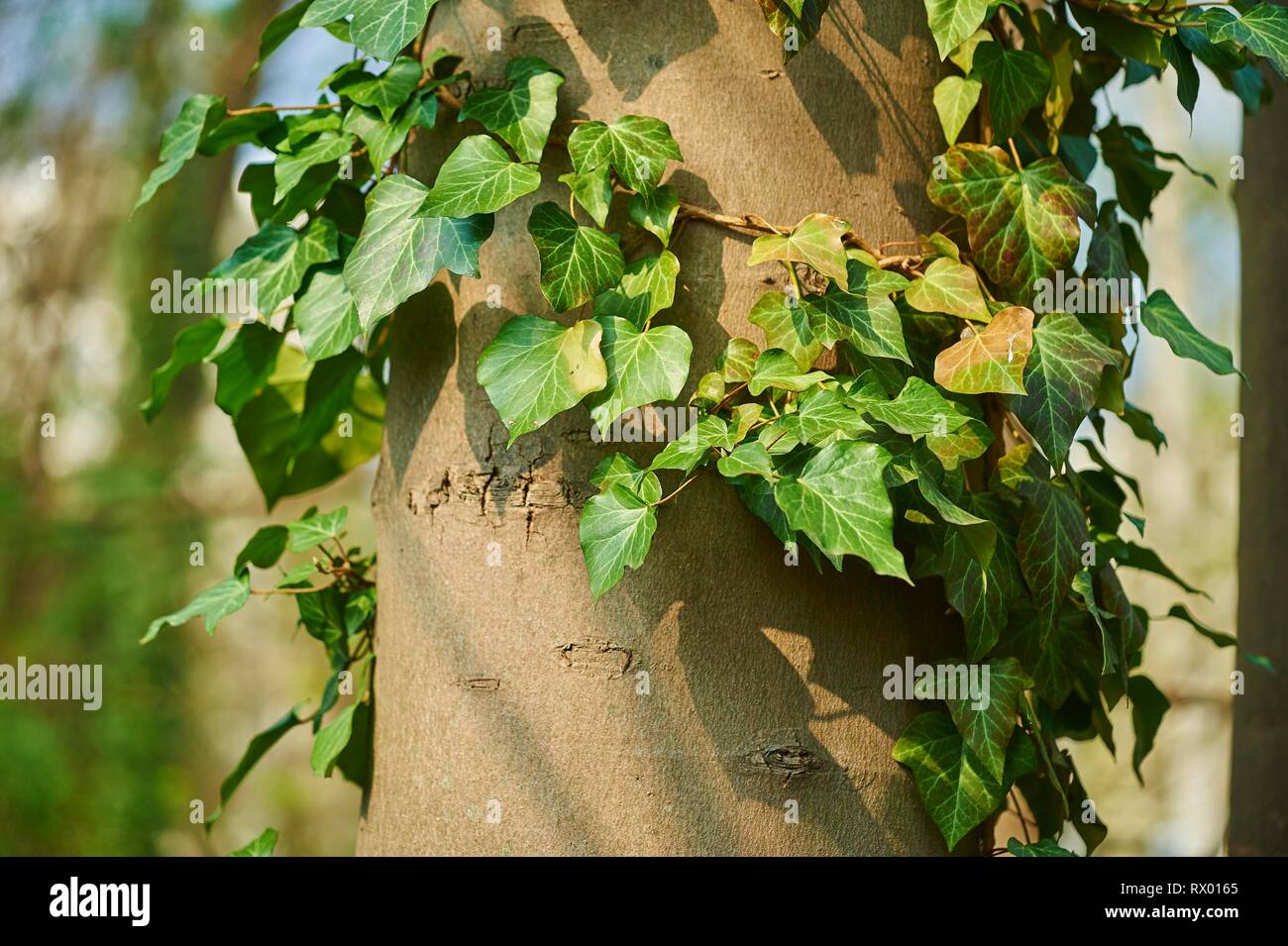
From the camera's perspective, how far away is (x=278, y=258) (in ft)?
3.46

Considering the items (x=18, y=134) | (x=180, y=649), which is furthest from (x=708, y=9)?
(x=18, y=134)

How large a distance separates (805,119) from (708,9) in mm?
134

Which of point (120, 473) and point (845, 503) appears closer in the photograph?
point (845, 503)

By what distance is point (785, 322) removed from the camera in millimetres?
878

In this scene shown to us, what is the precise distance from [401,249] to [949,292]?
0.48 m

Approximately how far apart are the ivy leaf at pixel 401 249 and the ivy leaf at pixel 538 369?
0.07 meters

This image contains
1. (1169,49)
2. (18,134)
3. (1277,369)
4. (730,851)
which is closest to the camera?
(730,851)

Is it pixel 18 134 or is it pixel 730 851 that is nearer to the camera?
pixel 730 851

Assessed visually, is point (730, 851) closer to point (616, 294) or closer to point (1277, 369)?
point (616, 294)

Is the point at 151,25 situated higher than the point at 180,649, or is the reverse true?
the point at 151,25

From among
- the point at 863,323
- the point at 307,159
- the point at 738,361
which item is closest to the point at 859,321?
the point at 863,323
